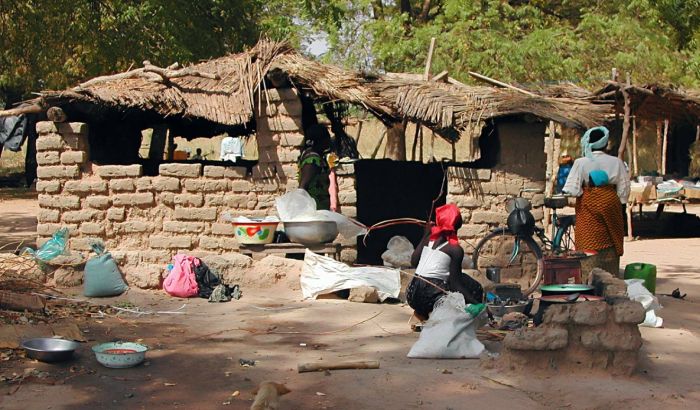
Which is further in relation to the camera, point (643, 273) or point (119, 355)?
point (643, 273)

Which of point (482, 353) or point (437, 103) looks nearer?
point (482, 353)

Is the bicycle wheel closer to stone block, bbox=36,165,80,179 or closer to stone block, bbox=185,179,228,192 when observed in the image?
stone block, bbox=185,179,228,192

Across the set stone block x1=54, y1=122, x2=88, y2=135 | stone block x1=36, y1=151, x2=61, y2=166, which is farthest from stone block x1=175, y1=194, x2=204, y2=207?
stone block x1=36, y1=151, x2=61, y2=166

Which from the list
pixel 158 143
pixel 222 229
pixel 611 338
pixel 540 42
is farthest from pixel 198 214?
pixel 540 42

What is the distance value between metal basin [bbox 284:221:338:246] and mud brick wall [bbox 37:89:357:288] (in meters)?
0.66

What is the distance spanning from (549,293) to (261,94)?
4588 millimetres

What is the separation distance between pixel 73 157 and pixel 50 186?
43 centimetres

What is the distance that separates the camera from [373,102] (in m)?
9.74

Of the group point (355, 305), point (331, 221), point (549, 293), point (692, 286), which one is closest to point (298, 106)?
point (331, 221)

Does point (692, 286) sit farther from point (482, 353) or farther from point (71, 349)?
point (71, 349)

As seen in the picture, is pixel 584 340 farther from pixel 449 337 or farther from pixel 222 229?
pixel 222 229

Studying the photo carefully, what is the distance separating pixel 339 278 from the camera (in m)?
8.77

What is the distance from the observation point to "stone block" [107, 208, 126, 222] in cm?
1000

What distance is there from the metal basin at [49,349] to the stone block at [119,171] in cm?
399
